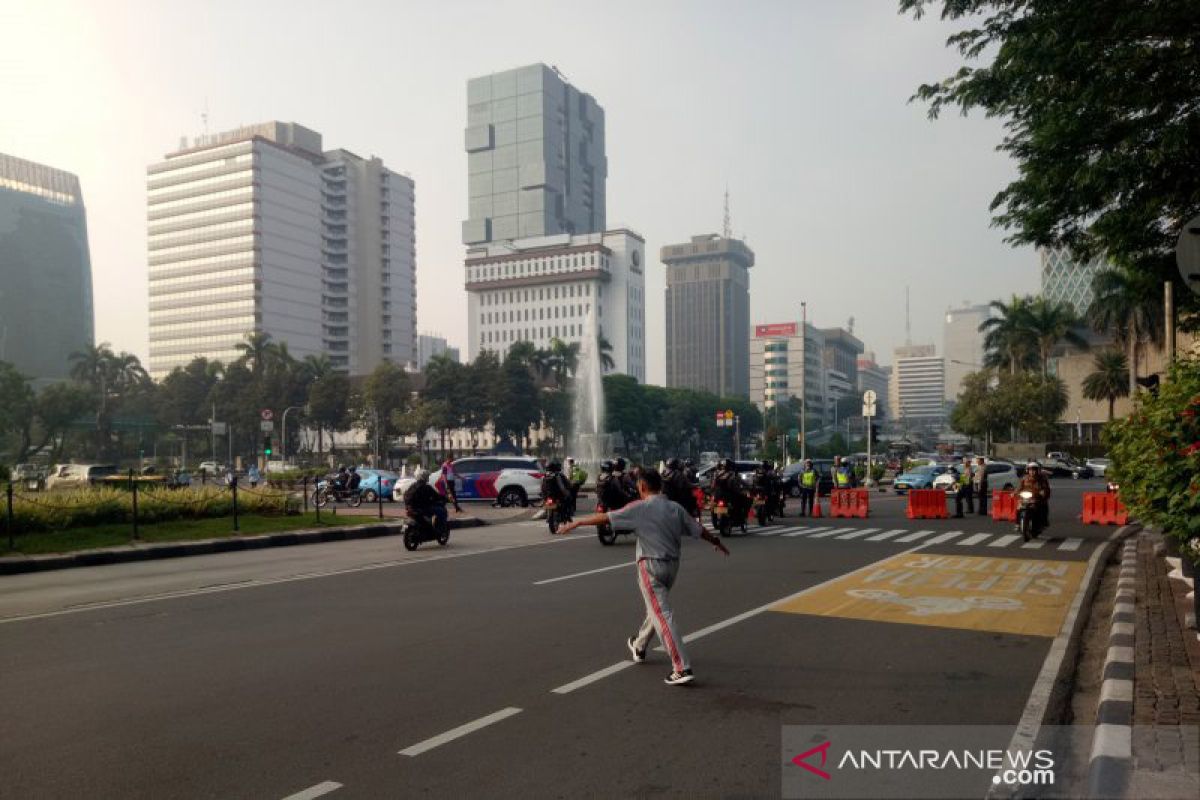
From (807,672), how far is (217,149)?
157436mm

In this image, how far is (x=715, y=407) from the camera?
12150 cm

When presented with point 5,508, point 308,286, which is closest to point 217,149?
point 308,286

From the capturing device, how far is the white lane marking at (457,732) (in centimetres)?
530

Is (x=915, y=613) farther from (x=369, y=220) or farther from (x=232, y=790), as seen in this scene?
(x=369, y=220)

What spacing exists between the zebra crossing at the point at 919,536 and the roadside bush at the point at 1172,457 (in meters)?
9.10

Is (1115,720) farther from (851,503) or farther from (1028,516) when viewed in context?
(851,503)

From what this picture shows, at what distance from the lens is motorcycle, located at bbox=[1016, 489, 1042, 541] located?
17969 mm

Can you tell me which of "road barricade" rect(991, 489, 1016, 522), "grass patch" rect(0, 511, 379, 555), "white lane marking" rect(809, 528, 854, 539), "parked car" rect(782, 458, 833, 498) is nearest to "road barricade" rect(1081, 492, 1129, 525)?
"road barricade" rect(991, 489, 1016, 522)

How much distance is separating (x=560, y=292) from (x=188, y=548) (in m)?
153

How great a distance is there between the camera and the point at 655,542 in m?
7.11

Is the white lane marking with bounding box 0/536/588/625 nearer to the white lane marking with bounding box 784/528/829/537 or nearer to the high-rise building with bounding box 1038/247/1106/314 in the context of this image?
the white lane marking with bounding box 784/528/829/537

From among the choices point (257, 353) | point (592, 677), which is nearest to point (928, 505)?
point (592, 677)

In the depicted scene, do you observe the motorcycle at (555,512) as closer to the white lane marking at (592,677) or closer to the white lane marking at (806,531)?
the white lane marking at (806,531)

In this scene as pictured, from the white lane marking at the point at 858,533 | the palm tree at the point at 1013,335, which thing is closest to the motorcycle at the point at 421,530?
the white lane marking at the point at 858,533
